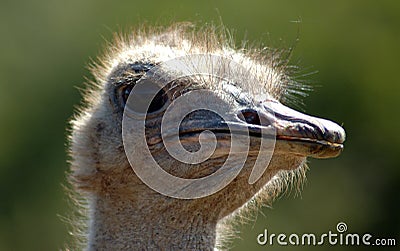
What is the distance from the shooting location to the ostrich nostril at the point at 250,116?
464 cm

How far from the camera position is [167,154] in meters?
4.90

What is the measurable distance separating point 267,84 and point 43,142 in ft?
23.7

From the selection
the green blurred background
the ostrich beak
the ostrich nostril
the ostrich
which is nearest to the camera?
the ostrich beak

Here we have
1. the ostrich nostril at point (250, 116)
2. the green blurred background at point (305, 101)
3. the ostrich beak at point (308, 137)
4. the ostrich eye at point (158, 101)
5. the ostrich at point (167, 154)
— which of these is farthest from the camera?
the green blurred background at point (305, 101)

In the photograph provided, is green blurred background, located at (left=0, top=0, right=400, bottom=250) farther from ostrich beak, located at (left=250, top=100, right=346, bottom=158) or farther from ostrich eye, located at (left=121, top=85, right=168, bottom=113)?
ostrich beak, located at (left=250, top=100, right=346, bottom=158)

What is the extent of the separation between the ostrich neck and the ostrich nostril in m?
0.57

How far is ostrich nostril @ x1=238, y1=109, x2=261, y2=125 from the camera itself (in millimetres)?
4637

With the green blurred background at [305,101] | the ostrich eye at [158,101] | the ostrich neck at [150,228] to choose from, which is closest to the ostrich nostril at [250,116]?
the ostrich eye at [158,101]

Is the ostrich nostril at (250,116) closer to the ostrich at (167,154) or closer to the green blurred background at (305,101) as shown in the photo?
the ostrich at (167,154)

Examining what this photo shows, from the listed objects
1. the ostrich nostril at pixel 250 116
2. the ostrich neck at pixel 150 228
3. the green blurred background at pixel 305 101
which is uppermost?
the green blurred background at pixel 305 101

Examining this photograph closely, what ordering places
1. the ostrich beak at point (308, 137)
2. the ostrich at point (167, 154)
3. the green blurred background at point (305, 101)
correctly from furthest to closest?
the green blurred background at point (305, 101), the ostrich at point (167, 154), the ostrich beak at point (308, 137)

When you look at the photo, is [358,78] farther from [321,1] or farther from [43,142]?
[43,142]

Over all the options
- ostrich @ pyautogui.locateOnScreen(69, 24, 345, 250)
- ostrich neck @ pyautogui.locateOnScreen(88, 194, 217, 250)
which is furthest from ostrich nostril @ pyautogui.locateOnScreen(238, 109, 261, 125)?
ostrich neck @ pyautogui.locateOnScreen(88, 194, 217, 250)

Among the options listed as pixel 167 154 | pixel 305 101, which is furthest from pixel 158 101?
pixel 305 101
